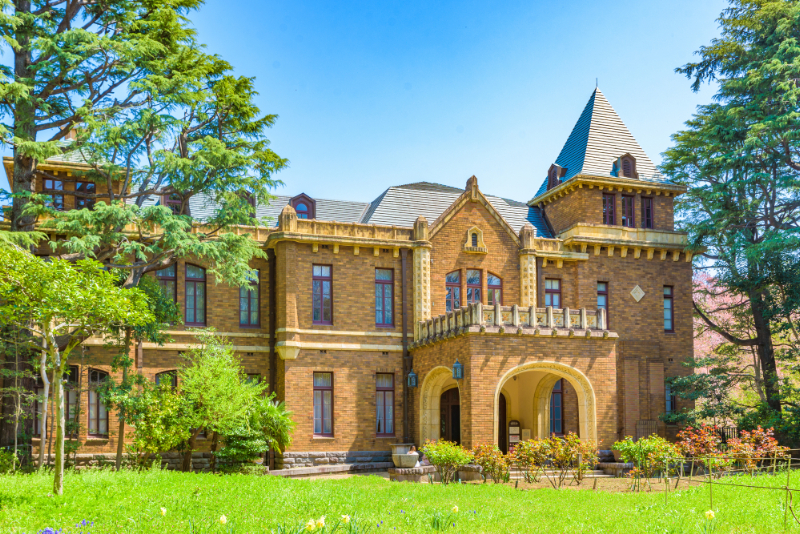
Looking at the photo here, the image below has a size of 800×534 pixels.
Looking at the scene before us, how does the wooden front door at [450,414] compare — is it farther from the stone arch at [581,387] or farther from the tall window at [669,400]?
the tall window at [669,400]

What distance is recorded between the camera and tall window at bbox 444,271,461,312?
26562 mm

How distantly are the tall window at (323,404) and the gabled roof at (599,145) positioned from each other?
487 inches

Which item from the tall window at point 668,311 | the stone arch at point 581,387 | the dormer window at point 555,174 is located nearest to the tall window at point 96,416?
the stone arch at point 581,387

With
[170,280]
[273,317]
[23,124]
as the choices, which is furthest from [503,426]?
[23,124]

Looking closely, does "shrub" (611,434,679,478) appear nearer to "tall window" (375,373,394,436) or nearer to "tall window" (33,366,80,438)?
"tall window" (375,373,394,436)

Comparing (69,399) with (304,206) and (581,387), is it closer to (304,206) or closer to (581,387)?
(304,206)

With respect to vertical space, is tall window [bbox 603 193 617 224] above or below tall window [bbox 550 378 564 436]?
above

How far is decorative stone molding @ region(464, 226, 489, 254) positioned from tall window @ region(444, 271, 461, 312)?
101 centimetres

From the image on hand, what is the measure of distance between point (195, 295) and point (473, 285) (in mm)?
9652

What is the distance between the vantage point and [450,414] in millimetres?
27281

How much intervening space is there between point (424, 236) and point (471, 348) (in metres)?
5.86

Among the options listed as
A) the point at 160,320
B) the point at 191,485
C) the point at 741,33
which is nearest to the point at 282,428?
the point at 160,320

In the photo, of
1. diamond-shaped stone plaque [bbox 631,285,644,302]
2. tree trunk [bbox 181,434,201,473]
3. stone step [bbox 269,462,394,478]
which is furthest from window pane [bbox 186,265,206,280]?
diamond-shaped stone plaque [bbox 631,285,644,302]

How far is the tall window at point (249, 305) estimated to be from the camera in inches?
997
